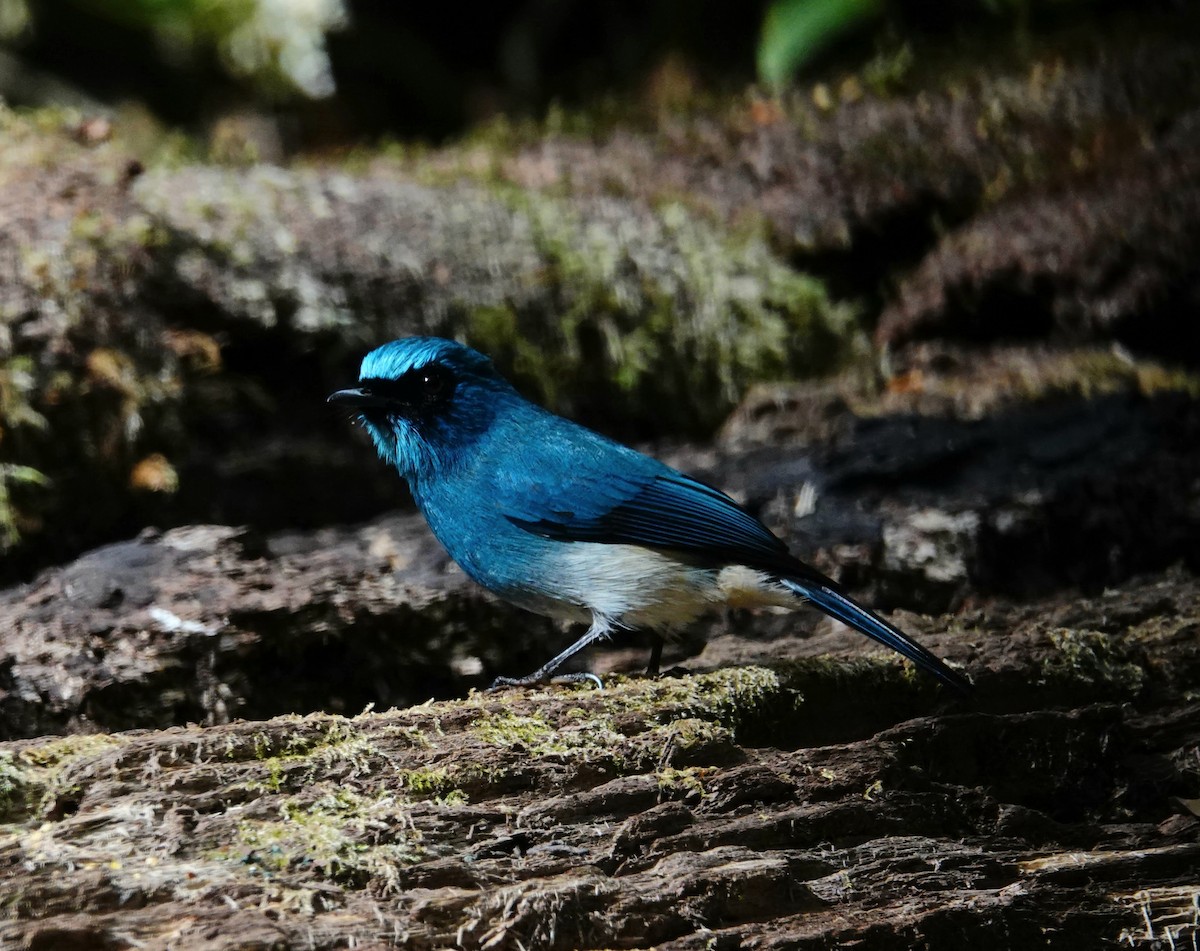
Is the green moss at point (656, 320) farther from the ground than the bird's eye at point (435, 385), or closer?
farther from the ground

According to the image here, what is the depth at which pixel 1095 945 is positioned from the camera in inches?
115

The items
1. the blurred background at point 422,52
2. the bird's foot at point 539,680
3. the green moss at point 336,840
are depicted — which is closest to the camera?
the green moss at point 336,840

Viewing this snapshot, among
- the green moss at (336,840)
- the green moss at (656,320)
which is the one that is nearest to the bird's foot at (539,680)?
the green moss at (336,840)

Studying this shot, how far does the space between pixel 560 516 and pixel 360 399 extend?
744 millimetres

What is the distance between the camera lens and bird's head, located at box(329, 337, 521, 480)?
151 inches

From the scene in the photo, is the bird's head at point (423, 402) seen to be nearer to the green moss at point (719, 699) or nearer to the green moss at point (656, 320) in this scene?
the green moss at point (719, 699)

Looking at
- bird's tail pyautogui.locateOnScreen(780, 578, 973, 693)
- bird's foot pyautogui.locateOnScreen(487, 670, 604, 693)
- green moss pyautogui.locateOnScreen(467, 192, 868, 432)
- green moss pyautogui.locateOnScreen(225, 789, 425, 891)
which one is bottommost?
green moss pyautogui.locateOnScreen(225, 789, 425, 891)

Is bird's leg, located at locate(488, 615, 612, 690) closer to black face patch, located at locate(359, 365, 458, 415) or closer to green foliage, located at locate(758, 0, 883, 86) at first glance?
black face patch, located at locate(359, 365, 458, 415)

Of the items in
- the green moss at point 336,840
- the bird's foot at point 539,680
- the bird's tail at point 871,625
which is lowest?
the green moss at point 336,840

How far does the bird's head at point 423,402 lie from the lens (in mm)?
3840

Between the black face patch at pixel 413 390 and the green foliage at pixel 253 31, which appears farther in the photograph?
the green foliage at pixel 253 31

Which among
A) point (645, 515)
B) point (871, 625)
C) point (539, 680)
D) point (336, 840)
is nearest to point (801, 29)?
point (645, 515)

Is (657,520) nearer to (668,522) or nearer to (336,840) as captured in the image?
(668,522)

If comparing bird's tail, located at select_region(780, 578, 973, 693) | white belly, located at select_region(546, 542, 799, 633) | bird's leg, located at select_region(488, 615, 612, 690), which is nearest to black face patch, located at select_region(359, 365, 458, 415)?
white belly, located at select_region(546, 542, 799, 633)
